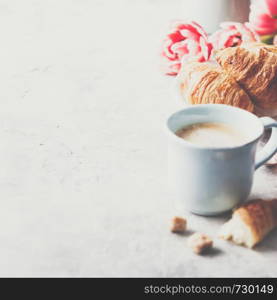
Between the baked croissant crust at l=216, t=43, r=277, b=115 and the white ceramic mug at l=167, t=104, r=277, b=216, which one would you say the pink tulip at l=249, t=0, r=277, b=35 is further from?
the white ceramic mug at l=167, t=104, r=277, b=216

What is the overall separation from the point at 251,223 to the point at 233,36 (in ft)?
1.58

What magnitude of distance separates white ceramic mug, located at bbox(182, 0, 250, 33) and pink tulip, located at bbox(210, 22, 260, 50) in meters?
0.11

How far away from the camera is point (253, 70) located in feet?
2.44

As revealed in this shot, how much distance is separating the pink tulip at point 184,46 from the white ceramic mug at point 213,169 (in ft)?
1.08

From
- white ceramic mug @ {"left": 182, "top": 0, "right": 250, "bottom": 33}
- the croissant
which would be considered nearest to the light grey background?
the croissant

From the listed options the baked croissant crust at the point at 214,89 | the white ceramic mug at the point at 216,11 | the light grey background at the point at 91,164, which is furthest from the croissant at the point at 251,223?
the white ceramic mug at the point at 216,11

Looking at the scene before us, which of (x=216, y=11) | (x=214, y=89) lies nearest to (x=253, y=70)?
(x=214, y=89)

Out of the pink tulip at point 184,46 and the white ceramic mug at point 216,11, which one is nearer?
the pink tulip at point 184,46

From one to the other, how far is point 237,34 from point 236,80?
8.5 inches

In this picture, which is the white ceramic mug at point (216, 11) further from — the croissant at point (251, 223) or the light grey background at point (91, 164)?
the croissant at point (251, 223)

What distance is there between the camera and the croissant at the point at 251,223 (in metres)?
0.55

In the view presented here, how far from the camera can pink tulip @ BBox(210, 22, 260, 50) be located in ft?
2.98
